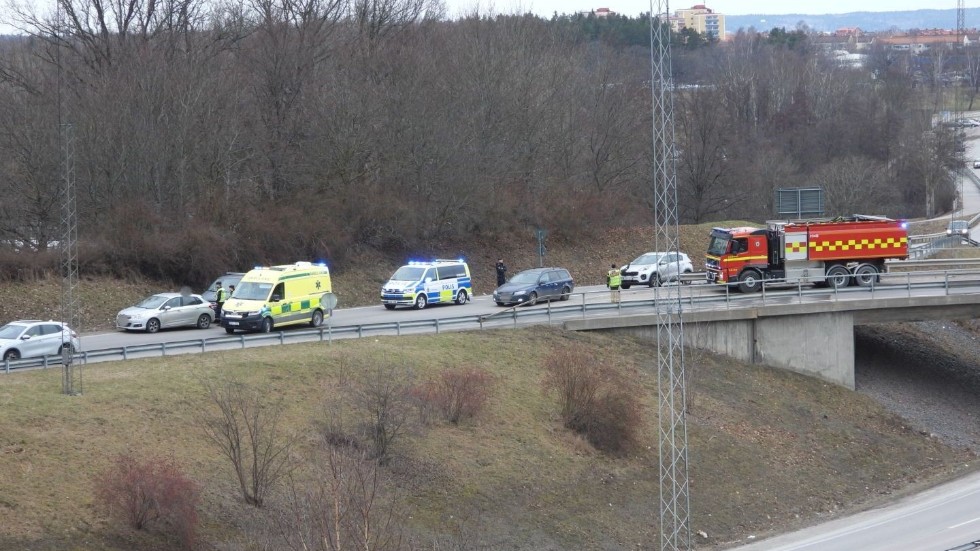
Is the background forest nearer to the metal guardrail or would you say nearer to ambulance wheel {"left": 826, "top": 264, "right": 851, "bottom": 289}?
the metal guardrail

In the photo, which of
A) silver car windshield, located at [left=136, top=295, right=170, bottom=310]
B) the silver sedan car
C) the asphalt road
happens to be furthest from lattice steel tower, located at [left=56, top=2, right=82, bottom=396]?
the asphalt road

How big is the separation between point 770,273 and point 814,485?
41.2 feet

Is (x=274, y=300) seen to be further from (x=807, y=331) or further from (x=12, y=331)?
(x=807, y=331)

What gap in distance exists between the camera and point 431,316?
40.8 m

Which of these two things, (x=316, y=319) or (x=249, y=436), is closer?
(x=249, y=436)

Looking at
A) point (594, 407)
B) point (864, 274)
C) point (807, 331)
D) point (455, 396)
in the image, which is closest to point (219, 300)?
point (455, 396)

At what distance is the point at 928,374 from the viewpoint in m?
43.6

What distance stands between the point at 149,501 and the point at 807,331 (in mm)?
26038

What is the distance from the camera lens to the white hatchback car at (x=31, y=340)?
31828 millimetres

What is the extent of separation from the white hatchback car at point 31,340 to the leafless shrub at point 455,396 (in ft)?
31.7

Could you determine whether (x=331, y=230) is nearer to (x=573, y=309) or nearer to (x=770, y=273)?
(x=573, y=309)

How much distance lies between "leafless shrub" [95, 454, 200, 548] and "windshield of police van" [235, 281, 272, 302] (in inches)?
564

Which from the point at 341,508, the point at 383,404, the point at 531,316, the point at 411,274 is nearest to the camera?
the point at 341,508

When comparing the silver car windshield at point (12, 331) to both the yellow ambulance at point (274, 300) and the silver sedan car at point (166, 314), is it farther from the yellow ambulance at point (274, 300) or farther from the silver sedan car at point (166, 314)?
the yellow ambulance at point (274, 300)
